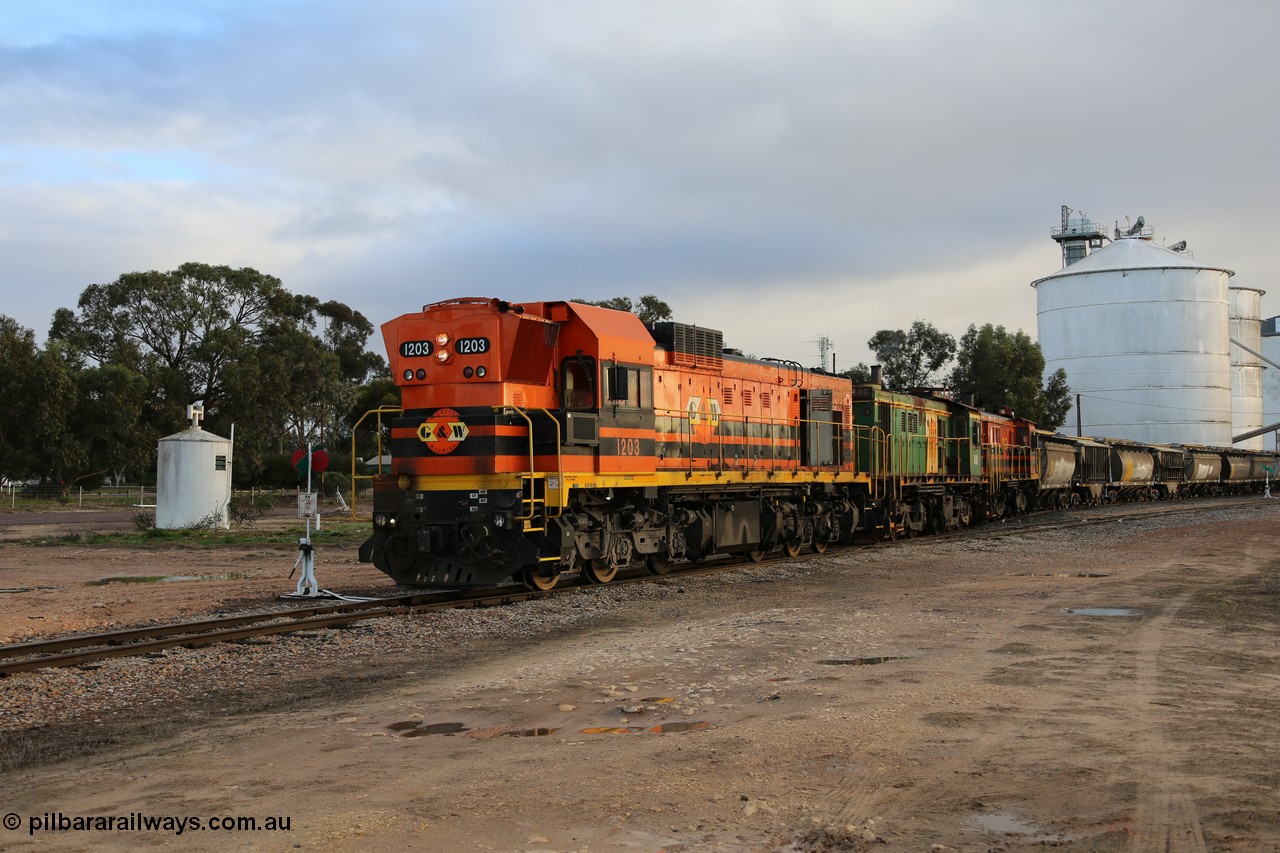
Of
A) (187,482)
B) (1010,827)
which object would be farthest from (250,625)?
(187,482)

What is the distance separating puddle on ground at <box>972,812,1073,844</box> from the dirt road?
0.02 m

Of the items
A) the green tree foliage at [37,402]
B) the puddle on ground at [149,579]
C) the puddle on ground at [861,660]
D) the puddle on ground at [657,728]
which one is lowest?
the puddle on ground at [657,728]

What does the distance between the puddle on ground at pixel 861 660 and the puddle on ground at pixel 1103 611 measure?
13.5ft

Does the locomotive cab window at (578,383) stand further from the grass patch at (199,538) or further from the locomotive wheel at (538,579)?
the grass patch at (199,538)

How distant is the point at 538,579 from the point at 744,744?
8795 millimetres

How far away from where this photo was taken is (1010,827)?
5.39 meters

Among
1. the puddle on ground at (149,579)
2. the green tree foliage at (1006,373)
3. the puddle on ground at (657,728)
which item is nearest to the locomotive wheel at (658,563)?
the puddle on ground at (149,579)

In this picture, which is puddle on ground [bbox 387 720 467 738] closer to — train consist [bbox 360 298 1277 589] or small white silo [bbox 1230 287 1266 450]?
train consist [bbox 360 298 1277 589]

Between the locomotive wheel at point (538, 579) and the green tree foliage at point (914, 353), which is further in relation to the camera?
the green tree foliage at point (914, 353)

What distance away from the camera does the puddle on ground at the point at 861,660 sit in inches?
394

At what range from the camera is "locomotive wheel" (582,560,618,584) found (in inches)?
646

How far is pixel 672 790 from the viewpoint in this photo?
19.9 ft

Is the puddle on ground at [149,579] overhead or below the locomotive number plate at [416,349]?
below

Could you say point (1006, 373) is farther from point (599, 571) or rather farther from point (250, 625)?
point (250, 625)
